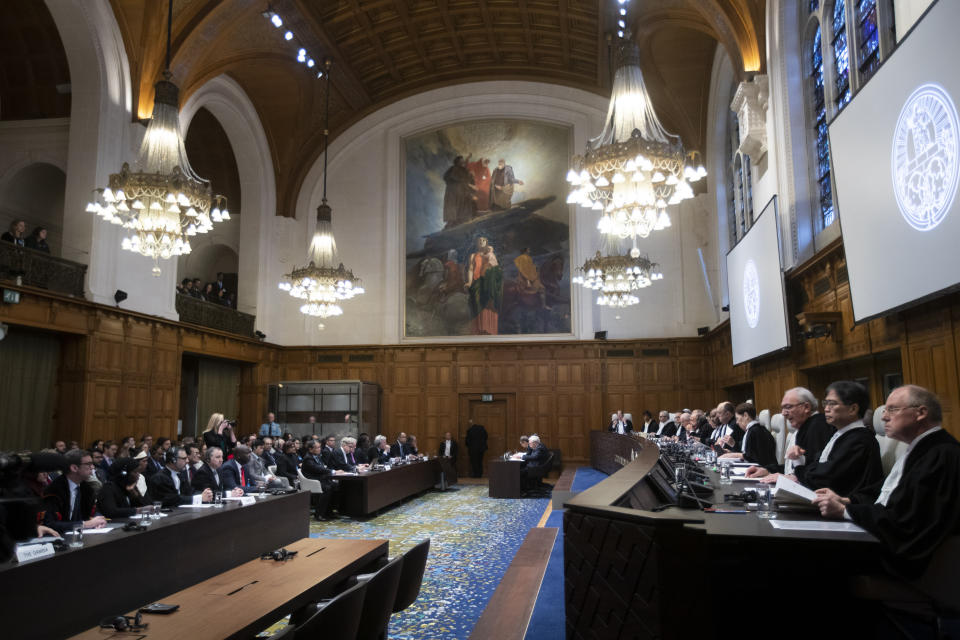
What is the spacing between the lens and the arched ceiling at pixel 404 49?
12547 mm

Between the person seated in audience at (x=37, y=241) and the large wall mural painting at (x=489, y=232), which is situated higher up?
the large wall mural painting at (x=489, y=232)

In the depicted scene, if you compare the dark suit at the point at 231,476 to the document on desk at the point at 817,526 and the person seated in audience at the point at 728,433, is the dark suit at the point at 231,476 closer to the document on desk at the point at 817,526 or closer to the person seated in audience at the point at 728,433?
the person seated in audience at the point at 728,433

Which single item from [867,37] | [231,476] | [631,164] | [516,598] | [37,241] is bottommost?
[516,598]

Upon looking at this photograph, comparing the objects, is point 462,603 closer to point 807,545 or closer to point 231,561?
point 231,561

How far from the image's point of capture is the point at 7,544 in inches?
132

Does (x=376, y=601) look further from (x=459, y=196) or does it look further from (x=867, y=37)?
(x=459, y=196)

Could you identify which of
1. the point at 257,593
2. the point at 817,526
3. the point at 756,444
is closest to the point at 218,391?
the point at 756,444

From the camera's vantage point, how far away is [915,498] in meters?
2.59

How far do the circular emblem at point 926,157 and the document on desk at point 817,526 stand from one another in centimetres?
303

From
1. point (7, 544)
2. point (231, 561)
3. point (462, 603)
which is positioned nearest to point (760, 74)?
point (462, 603)

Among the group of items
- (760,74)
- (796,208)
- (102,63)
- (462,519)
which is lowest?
(462,519)

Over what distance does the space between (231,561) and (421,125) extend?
15.7m

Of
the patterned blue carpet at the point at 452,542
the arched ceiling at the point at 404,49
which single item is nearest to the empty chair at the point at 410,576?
the patterned blue carpet at the point at 452,542

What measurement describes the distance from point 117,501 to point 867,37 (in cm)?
919
